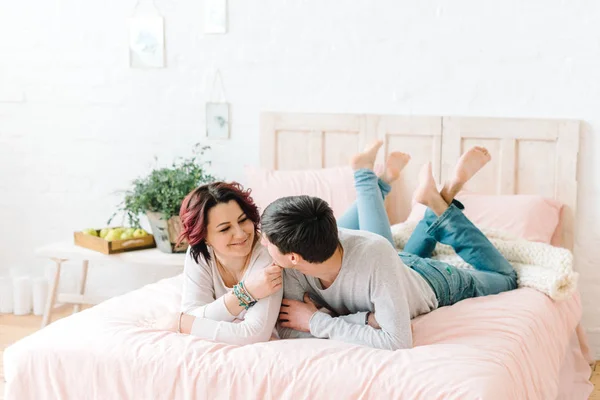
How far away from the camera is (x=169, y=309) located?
244 centimetres

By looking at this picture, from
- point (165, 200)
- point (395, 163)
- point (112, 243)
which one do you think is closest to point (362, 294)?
point (395, 163)

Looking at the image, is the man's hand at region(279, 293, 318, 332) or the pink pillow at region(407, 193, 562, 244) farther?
the pink pillow at region(407, 193, 562, 244)

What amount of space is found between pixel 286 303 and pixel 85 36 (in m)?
2.20

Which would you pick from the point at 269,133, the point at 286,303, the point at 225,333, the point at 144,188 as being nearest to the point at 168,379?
the point at 225,333

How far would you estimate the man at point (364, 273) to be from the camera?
198cm

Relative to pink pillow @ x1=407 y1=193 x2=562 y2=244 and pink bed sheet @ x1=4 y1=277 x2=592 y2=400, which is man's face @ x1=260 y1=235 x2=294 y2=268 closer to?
pink bed sheet @ x1=4 y1=277 x2=592 y2=400

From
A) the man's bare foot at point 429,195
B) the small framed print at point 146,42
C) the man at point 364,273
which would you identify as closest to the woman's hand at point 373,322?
the man at point 364,273

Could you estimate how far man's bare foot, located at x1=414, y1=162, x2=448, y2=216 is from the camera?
2.65 meters

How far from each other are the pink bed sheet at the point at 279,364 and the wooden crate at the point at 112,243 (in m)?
1.09

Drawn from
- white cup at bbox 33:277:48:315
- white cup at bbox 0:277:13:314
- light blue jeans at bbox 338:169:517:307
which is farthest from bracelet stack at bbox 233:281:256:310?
white cup at bbox 0:277:13:314

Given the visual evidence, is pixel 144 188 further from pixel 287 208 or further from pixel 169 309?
pixel 287 208

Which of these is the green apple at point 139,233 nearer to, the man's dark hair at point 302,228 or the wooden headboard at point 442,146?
the wooden headboard at point 442,146

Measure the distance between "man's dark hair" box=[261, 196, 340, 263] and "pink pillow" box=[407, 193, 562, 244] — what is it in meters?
1.29

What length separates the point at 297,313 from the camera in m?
2.17
